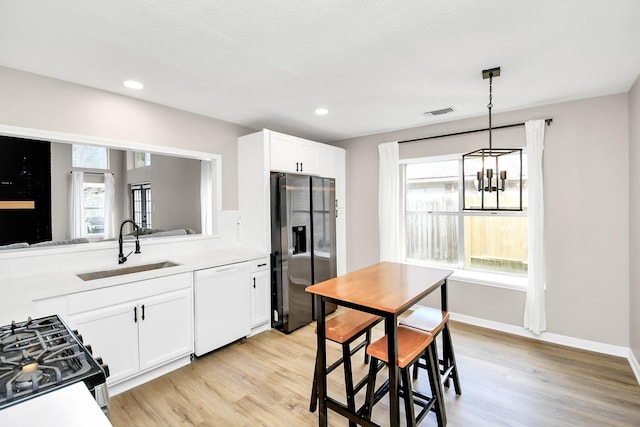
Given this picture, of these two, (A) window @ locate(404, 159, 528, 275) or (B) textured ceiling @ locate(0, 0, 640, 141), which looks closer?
(B) textured ceiling @ locate(0, 0, 640, 141)

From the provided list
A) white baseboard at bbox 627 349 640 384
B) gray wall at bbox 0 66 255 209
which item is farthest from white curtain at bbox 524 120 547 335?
gray wall at bbox 0 66 255 209

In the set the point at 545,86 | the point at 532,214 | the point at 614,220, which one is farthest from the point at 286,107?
the point at 614,220

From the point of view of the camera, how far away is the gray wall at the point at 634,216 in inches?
96.7

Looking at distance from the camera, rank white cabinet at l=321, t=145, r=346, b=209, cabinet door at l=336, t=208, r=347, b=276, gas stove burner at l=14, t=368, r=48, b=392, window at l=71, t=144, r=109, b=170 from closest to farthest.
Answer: gas stove burner at l=14, t=368, r=48, b=392 < window at l=71, t=144, r=109, b=170 < white cabinet at l=321, t=145, r=346, b=209 < cabinet door at l=336, t=208, r=347, b=276

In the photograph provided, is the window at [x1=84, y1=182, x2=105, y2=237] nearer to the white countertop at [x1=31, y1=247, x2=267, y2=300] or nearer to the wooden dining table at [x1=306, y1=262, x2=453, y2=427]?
the white countertop at [x1=31, y1=247, x2=267, y2=300]

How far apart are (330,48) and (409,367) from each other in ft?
6.74

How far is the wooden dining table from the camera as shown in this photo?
162 cm

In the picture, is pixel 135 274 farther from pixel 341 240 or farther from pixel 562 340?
pixel 562 340

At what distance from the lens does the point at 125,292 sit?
227 centimetres

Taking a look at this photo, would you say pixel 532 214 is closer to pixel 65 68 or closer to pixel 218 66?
pixel 218 66

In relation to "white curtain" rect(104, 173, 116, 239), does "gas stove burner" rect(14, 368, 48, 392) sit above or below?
below

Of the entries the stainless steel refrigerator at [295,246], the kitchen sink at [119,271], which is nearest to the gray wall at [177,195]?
the kitchen sink at [119,271]

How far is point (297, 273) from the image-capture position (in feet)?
11.6

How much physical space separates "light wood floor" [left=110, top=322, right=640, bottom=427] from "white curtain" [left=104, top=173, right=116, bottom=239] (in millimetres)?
1718
